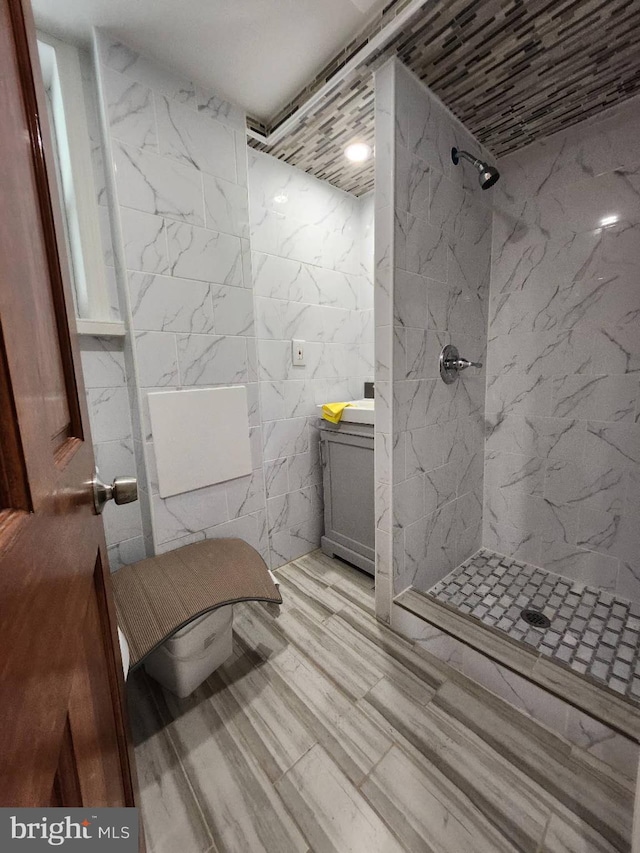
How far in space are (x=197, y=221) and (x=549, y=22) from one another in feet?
4.57

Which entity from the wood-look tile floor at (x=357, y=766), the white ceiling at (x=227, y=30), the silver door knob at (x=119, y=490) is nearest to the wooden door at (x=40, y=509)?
the silver door knob at (x=119, y=490)

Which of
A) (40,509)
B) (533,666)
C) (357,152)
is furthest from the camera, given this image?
(357,152)

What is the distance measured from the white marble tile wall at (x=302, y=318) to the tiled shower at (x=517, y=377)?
2.18ft

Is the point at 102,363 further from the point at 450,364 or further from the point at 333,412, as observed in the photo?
the point at 450,364

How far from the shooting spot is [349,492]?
1886 mm

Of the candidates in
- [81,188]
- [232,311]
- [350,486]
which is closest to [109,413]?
[232,311]

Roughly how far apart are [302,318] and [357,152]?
861 mm

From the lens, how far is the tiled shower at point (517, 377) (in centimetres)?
135

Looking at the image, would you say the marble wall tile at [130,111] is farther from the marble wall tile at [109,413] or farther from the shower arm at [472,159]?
the shower arm at [472,159]

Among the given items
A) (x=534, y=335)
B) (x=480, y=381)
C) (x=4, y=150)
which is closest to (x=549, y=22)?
(x=534, y=335)

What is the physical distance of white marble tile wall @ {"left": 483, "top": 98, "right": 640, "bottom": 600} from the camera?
150 centimetres

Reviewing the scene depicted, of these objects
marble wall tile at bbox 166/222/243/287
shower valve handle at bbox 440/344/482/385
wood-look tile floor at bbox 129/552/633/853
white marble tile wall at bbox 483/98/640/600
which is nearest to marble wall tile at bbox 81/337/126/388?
marble wall tile at bbox 166/222/243/287

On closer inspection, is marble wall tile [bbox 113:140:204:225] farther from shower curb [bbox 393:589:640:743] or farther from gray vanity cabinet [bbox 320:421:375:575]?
shower curb [bbox 393:589:640:743]

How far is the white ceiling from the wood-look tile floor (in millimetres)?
2334
